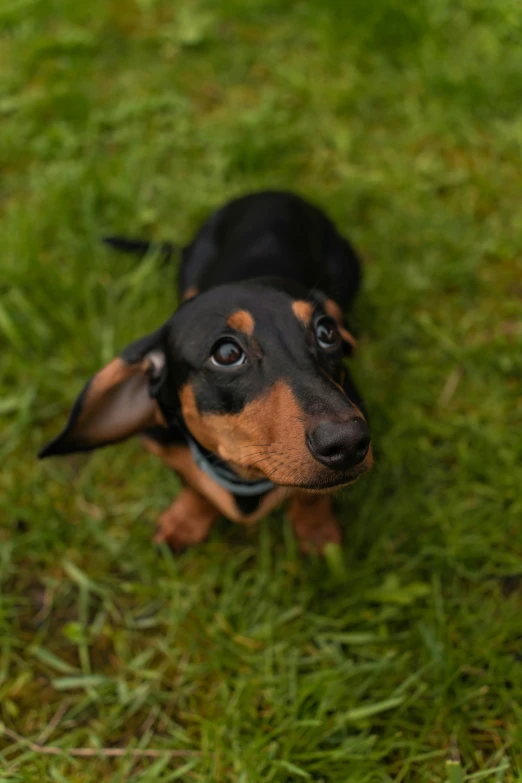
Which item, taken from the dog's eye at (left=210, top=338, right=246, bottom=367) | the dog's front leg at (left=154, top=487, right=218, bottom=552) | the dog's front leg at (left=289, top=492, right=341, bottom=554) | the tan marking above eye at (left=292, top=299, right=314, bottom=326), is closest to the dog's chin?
the dog's eye at (left=210, top=338, right=246, bottom=367)

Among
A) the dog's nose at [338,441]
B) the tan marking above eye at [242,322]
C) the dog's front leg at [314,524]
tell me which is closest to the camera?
the dog's nose at [338,441]

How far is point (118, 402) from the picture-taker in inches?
107

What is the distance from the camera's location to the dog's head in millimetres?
2166

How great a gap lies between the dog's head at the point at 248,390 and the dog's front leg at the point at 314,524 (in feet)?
2.00

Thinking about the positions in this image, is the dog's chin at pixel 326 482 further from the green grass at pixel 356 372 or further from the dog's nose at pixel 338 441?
the green grass at pixel 356 372

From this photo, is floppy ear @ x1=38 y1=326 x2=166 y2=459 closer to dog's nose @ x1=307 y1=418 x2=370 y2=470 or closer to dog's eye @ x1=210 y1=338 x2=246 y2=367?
dog's eye @ x1=210 y1=338 x2=246 y2=367

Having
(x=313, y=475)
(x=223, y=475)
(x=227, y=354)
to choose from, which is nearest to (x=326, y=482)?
(x=313, y=475)

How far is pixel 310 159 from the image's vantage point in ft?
15.4

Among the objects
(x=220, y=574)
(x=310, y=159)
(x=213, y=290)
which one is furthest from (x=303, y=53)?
(x=220, y=574)

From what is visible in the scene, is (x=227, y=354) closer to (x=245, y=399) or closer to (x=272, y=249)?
(x=245, y=399)

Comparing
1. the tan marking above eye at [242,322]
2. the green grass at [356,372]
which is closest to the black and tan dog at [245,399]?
the tan marking above eye at [242,322]

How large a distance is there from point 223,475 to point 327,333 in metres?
0.69

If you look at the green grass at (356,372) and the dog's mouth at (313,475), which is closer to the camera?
the dog's mouth at (313,475)

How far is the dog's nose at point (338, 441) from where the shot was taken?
2.06 m
